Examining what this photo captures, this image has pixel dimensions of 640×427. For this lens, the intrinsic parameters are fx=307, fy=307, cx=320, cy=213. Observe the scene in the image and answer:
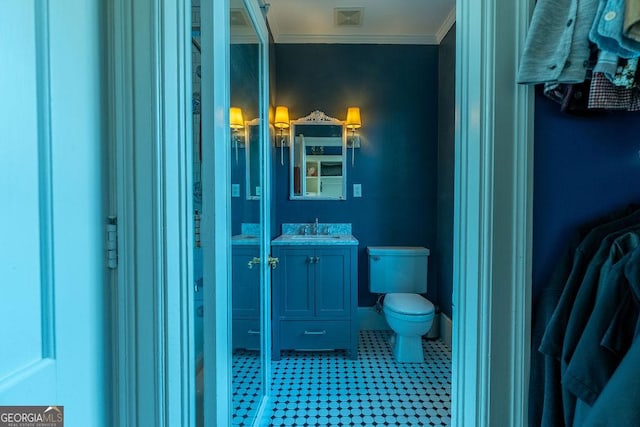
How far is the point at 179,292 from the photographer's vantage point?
73 cm

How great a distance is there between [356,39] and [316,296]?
226cm

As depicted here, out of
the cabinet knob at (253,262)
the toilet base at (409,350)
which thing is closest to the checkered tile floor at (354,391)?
the toilet base at (409,350)

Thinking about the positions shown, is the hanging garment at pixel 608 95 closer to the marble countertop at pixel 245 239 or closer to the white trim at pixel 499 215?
the white trim at pixel 499 215

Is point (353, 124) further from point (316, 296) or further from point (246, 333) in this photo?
point (246, 333)

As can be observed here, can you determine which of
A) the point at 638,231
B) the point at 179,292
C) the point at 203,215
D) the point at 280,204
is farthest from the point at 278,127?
the point at 638,231

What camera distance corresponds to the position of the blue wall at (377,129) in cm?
280

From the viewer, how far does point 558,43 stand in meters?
0.67

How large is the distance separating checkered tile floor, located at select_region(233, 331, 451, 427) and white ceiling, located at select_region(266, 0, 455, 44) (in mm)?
2450

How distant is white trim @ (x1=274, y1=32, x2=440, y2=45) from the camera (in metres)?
2.74

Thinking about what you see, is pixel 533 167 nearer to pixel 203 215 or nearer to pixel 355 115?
pixel 203 215

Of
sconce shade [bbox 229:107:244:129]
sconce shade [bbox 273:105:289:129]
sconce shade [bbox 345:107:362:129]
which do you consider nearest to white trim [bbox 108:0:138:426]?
sconce shade [bbox 229:107:244:129]

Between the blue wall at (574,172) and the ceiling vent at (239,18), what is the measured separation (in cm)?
113

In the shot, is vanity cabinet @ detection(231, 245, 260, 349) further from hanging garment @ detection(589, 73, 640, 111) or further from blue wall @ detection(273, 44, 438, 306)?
blue wall @ detection(273, 44, 438, 306)

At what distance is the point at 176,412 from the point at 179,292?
286 mm
